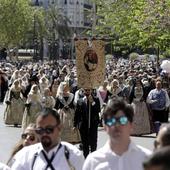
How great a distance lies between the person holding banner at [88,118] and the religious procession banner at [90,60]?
2.64 ft

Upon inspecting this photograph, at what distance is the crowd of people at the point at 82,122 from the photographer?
4.71 metres

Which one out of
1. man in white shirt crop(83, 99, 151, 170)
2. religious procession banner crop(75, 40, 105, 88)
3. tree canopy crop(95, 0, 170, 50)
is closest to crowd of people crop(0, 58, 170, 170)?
man in white shirt crop(83, 99, 151, 170)

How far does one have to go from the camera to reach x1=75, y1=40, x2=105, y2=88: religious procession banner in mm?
13953

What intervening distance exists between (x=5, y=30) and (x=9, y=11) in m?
2.26

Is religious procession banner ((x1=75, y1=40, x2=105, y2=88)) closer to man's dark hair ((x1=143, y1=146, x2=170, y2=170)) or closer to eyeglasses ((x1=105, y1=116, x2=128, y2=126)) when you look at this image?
eyeglasses ((x1=105, y1=116, x2=128, y2=126))

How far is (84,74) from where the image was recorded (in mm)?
13984

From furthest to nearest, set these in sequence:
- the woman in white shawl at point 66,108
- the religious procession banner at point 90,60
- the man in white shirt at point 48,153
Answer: the woman in white shawl at point 66,108 < the religious procession banner at point 90,60 < the man in white shirt at point 48,153

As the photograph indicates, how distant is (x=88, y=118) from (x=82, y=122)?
6.4 inches

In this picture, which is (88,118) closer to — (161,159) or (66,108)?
(66,108)

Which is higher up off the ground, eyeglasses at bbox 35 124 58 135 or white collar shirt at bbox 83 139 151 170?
eyeglasses at bbox 35 124 58 135

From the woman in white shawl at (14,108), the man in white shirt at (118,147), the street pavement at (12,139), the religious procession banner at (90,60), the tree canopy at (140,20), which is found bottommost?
the street pavement at (12,139)

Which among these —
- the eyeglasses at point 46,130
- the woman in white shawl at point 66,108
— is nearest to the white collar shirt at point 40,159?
the eyeglasses at point 46,130

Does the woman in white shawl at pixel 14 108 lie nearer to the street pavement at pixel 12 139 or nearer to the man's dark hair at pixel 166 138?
the street pavement at pixel 12 139

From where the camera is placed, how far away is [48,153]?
5.24m
